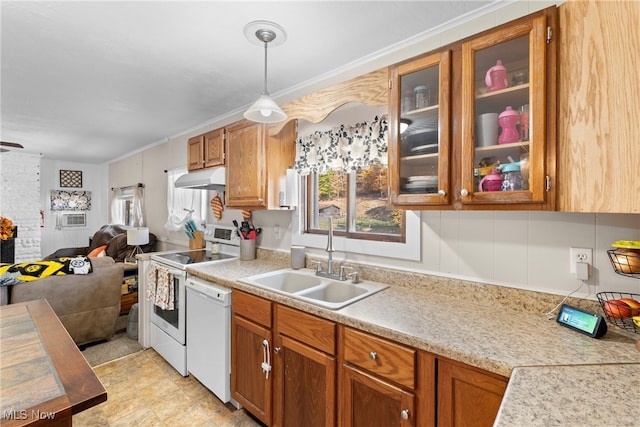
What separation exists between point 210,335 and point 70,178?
6363 millimetres

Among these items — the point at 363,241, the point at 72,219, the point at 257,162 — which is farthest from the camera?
the point at 72,219

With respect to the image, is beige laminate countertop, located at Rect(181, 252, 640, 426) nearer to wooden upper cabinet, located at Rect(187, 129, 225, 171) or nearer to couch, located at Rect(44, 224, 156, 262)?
wooden upper cabinet, located at Rect(187, 129, 225, 171)

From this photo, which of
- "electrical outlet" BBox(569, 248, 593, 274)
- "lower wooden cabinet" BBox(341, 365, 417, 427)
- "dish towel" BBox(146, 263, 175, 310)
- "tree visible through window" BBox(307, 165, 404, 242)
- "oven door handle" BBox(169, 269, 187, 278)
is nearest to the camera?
"lower wooden cabinet" BBox(341, 365, 417, 427)

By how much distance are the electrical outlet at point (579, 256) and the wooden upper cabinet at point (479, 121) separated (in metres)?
0.36

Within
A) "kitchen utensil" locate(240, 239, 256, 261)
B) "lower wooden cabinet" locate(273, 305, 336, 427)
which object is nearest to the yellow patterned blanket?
"kitchen utensil" locate(240, 239, 256, 261)

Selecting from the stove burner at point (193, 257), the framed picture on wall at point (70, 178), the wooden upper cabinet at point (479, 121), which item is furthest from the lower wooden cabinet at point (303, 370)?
the framed picture on wall at point (70, 178)

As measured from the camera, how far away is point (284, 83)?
2.42 meters

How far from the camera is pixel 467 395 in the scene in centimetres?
102

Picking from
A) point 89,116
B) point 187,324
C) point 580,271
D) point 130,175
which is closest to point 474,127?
point 580,271

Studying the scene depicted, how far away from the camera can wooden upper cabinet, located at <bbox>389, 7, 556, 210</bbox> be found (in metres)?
1.10

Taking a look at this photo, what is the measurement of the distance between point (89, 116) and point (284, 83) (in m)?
2.47

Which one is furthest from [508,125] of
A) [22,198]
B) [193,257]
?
[22,198]

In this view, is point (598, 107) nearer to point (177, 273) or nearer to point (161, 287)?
point (177, 273)

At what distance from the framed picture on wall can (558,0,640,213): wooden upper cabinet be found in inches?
316
